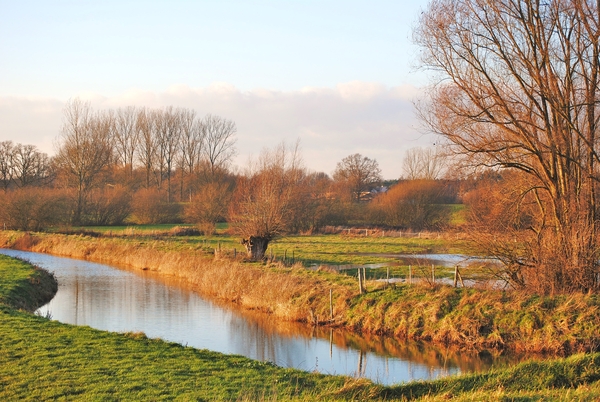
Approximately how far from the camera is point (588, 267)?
60.2 feet

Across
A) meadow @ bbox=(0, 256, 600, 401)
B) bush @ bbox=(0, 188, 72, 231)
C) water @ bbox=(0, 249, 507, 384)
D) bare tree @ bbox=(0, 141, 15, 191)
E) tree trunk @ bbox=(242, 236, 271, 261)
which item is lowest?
water @ bbox=(0, 249, 507, 384)

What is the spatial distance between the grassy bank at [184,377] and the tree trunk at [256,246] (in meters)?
16.6

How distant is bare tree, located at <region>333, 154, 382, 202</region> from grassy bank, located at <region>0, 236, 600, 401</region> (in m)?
61.7

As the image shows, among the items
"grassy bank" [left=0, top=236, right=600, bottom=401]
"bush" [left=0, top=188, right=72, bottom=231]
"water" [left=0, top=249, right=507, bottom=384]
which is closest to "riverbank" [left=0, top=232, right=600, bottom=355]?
"water" [left=0, top=249, right=507, bottom=384]

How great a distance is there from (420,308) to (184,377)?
1006 cm

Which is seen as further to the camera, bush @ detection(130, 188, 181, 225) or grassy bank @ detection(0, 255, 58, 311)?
bush @ detection(130, 188, 181, 225)

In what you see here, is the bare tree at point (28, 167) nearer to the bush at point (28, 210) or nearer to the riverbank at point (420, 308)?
the bush at point (28, 210)

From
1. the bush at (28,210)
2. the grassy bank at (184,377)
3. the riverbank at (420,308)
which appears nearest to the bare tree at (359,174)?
the bush at (28,210)

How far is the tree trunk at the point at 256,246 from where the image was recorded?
3206cm

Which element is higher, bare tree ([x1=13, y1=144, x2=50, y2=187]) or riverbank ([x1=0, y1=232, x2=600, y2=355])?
bare tree ([x1=13, y1=144, x2=50, y2=187])

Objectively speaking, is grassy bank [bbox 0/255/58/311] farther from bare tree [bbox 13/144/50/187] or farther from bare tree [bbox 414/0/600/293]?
bare tree [bbox 13/144/50/187]

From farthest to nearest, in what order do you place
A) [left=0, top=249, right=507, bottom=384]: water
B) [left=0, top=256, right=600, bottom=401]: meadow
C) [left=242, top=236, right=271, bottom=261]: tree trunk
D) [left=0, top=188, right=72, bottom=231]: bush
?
[left=0, top=188, right=72, bottom=231]: bush < [left=242, top=236, right=271, bottom=261]: tree trunk < [left=0, top=249, right=507, bottom=384]: water < [left=0, top=256, right=600, bottom=401]: meadow

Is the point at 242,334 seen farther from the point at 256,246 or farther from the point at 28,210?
the point at 28,210

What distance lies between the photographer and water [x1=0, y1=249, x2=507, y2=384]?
51.3 feet
